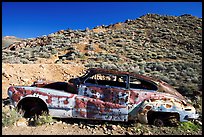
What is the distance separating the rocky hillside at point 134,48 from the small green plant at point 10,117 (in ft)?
23.4

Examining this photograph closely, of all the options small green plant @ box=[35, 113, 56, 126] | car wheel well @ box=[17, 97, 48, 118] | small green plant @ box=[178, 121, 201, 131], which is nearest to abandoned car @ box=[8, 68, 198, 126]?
car wheel well @ box=[17, 97, 48, 118]

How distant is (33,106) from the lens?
682cm

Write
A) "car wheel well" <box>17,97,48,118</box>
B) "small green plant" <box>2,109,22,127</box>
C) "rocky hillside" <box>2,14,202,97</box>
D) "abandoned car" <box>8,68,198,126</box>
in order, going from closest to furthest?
"small green plant" <box>2,109,22,127</box> < "abandoned car" <box>8,68,198,126</box> < "car wheel well" <box>17,97,48,118</box> < "rocky hillside" <box>2,14,202,97</box>

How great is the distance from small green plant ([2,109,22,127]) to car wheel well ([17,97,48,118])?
0.28m

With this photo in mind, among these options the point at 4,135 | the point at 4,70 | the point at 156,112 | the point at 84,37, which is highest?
the point at 84,37

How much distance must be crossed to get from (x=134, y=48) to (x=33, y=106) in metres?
25.6

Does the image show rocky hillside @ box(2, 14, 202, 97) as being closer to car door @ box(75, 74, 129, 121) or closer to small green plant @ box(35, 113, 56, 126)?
car door @ box(75, 74, 129, 121)

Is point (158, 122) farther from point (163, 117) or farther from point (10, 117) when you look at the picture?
point (10, 117)

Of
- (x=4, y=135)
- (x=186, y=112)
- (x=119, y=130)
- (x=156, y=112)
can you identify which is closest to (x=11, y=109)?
(x=4, y=135)

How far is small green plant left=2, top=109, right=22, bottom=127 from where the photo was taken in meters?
6.24

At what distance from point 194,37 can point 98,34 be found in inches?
548

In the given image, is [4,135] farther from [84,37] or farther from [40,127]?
[84,37]

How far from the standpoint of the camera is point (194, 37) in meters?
39.8

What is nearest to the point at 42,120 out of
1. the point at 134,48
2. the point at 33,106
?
the point at 33,106
